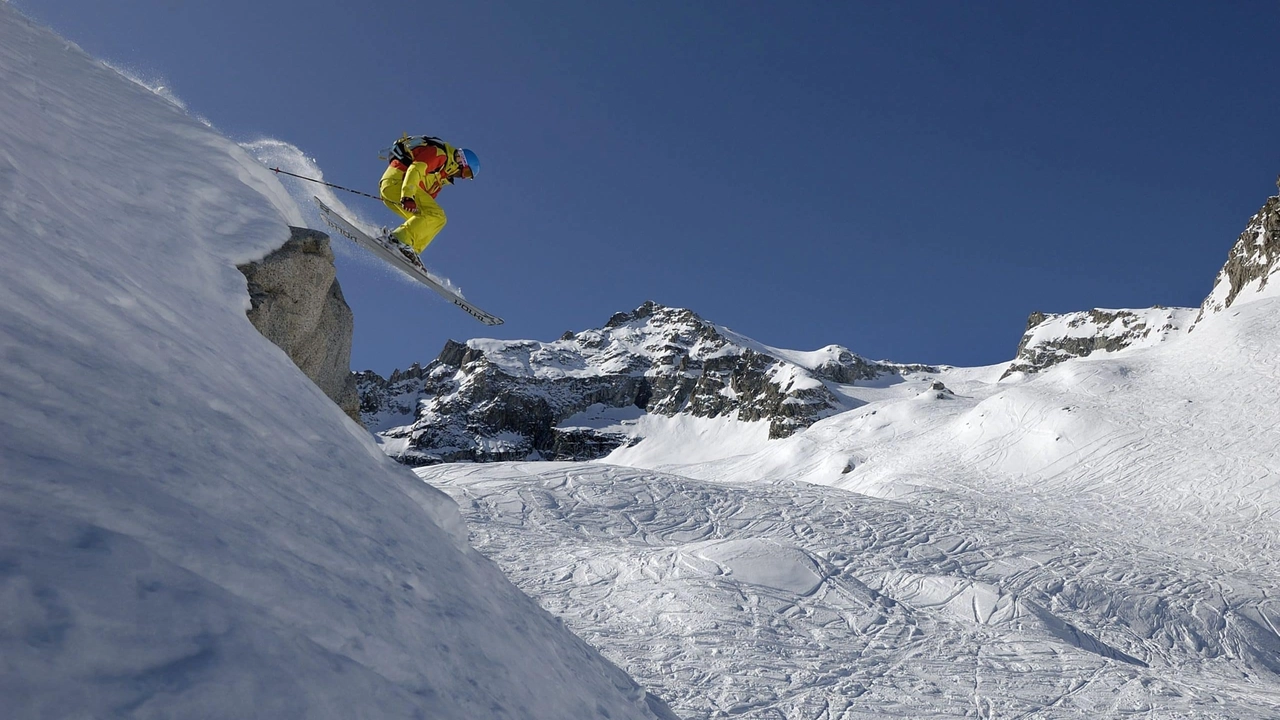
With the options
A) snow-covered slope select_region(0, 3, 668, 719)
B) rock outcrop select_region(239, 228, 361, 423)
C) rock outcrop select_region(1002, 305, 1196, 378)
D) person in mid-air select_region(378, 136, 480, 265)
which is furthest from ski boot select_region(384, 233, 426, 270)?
rock outcrop select_region(1002, 305, 1196, 378)

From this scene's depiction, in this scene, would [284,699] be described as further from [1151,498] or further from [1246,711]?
[1151,498]

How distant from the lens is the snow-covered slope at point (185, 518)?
1665 mm

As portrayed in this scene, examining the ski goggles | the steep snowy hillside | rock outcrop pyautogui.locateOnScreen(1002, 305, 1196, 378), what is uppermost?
rock outcrop pyautogui.locateOnScreen(1002, 305, 1196, 378)

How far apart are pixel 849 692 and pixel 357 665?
7.43 m

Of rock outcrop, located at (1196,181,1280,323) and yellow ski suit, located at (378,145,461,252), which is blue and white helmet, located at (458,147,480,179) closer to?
yellow ski suit, located at (378,145,461,252)

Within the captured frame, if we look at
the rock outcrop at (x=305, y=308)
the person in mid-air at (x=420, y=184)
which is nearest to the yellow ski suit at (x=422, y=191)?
the person in mid-air at (x=420, y=184)

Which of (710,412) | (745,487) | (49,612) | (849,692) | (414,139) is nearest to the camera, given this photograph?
(49,612)

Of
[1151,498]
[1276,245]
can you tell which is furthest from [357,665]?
[1276,245]

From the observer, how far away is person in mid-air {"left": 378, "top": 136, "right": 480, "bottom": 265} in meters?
10.8

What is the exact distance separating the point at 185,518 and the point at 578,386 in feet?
442

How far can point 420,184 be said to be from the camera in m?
10.8

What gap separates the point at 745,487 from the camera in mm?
20250

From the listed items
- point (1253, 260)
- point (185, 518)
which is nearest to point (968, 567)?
point (185, 518)

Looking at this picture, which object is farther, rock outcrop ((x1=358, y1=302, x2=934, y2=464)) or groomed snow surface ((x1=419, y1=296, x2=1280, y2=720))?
rock outcrop ((x1=358, y1=302, x2=934, y2=464))
